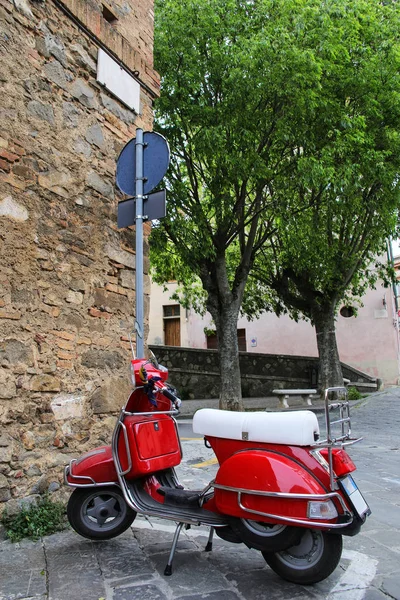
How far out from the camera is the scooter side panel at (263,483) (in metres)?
2.56

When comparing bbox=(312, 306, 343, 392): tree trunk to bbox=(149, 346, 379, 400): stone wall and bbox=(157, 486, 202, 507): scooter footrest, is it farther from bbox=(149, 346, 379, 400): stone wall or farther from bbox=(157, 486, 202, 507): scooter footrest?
bbox=(157, 486, 202, 507): scooter footrest

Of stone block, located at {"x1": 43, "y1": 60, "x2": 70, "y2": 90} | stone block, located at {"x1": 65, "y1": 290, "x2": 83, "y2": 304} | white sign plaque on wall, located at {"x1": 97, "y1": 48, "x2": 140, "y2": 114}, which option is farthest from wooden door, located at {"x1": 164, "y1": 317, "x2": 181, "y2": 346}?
stone block, located at {"x1": 43, "y1": 60, "x2": 70, "y2": 90}

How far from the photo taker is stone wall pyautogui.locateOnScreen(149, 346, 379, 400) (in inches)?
696

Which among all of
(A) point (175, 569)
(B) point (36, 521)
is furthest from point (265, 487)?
(B) point (36, 521)

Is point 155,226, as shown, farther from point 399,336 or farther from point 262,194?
point 399,336

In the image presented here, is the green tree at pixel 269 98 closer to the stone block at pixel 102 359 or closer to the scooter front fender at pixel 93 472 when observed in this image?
the stone block at pixel 102 359

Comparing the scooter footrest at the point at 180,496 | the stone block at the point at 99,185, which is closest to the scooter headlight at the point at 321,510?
the scooter footrest at the point at 180,496

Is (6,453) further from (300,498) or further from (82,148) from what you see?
(82,148)

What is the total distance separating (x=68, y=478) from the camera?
3.37 metres

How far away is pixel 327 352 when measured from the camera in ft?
48.6

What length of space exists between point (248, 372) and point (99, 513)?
1529 centimetres

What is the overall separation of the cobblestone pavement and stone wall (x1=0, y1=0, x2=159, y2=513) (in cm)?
68

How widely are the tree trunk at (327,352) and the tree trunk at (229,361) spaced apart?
3.89 meters

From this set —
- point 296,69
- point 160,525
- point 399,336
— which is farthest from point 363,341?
point 160,525
